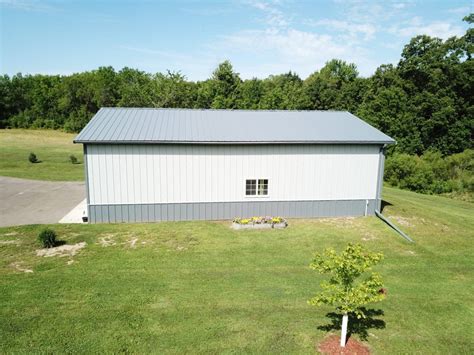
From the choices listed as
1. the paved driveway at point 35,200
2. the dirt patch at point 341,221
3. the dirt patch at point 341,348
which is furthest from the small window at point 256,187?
the dirt patch at point 341,348

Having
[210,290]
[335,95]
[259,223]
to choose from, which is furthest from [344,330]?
[335,95]

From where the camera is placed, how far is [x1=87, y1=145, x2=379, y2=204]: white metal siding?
1725 cm

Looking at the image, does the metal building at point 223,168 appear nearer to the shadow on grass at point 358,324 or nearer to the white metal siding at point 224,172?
the white metal siding at point 224,172

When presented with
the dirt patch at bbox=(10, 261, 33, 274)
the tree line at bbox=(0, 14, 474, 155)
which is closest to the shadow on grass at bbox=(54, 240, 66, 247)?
the dirt patch at bbox=(10, 261, 33, 274)

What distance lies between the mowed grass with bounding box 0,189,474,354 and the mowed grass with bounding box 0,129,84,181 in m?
15.9

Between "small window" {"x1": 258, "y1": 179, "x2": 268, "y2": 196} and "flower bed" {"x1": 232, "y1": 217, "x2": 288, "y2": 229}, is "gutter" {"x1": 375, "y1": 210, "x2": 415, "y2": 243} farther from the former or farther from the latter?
"small window" {"x1": 258, "y1": 179, "x2": 268, "y2": 196}

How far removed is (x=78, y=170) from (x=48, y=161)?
638 centimetres

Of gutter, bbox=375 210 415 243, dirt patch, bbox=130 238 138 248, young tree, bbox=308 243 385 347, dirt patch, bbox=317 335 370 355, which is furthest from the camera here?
gutter, bbox=375 210 415 243

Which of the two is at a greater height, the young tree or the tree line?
the tree line

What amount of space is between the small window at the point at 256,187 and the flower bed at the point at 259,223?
1.54 meters

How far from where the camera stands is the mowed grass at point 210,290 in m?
8.70

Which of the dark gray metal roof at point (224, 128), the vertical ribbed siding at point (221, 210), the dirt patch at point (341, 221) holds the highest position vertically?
the dark gray metal roof at point (224, 128)

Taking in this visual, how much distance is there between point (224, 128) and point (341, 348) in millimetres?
13101

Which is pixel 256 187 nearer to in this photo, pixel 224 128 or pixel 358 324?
pixel 224 128
